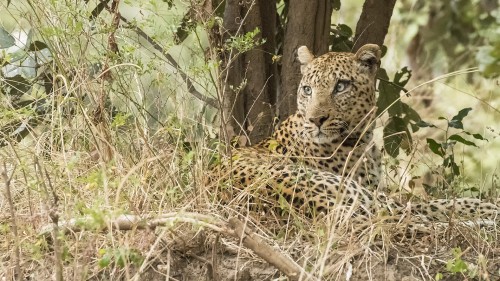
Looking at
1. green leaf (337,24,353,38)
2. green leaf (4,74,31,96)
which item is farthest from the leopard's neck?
green leaf (4,74,31,96)

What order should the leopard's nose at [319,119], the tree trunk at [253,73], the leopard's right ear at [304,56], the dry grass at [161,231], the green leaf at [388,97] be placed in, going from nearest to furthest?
the dry grass at [161,231]
the leopard's nose at [319,119]
the leopard's right ear at [304,56]
the tree trunk at [253,73]
the green leaf at [388,97]

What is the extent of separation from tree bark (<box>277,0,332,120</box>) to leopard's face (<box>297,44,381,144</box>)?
0.34m

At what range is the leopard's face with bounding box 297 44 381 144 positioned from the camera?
24.2 ft

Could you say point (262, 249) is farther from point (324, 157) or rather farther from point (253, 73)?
point (253, 73)

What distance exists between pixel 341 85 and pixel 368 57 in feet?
0.95

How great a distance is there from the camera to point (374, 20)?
8398 millimetres

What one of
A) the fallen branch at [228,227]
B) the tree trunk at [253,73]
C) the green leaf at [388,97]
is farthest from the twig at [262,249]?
the green leaf at [388,97]

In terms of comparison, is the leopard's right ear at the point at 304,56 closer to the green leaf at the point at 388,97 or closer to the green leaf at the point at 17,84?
the green leaf at the point at 388,97

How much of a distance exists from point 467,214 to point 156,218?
7.48 ft

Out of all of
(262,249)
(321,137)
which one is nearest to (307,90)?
(321,137)

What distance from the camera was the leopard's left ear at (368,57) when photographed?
7574mm

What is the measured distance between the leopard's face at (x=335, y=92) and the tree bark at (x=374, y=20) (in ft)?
2.51

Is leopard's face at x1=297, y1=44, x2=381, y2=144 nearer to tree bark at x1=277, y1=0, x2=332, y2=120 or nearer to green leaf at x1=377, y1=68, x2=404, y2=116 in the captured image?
tree bark at x1=277, y1=0, x2=332, y2=120

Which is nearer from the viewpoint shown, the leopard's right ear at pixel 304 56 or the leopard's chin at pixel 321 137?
the leopard's chin at pixel 321 137
